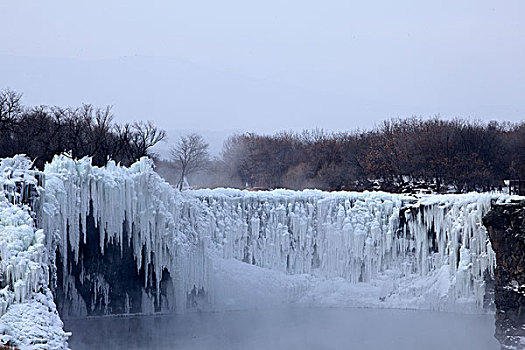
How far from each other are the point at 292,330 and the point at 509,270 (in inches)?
252

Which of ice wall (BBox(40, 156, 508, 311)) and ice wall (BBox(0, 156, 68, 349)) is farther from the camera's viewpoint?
ice wall (BBox(40, 156, 508, 311))

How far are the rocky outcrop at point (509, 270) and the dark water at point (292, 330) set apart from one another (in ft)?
2.15

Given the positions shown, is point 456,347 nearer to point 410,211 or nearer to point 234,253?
point 410,211

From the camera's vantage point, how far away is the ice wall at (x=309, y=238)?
22359 millimetres

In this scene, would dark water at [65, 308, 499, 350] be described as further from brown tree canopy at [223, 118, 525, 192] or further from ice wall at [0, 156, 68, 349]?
brown tree canopy at [223, 118, 525, 192]

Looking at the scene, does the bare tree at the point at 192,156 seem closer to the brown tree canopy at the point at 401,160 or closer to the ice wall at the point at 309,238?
the brown tree canopy at the point at 401,160

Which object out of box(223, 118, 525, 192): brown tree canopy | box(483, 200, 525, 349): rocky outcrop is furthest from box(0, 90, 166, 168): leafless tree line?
box(483, 200, 525, 349): rocky outcrop

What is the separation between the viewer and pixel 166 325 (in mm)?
22531

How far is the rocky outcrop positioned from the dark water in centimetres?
65

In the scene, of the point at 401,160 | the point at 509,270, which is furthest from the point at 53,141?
the point at 509,270

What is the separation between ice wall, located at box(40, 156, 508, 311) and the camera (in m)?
22.4

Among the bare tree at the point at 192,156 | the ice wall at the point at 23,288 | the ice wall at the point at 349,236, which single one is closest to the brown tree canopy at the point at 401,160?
the bare tree at the point at 192,156

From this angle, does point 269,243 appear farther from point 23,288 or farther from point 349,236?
point 23,288

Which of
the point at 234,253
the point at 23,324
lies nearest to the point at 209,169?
the point at 234,253
